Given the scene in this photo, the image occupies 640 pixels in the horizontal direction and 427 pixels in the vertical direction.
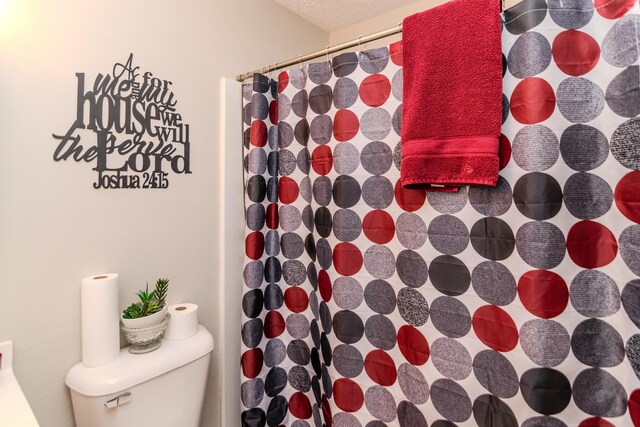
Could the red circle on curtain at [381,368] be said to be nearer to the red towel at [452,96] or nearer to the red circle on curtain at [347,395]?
the red circle on curtain at [347,395]

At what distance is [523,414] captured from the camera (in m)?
0.88

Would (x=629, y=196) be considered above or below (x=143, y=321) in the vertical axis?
above

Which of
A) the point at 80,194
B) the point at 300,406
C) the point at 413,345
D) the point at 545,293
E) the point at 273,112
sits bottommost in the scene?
the point at 300,406

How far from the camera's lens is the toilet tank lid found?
0.93 metres

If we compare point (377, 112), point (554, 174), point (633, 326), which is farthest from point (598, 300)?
point (377, 112)

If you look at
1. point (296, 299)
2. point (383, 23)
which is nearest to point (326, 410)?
point (296, 299)

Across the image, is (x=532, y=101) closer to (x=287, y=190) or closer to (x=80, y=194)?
(x=287, y=190)

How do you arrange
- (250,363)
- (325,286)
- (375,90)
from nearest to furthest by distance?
(375,90) < (325,286) < (250,363)

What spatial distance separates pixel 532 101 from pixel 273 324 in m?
1.31

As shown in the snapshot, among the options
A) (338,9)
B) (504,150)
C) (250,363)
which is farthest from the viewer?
(338,9)

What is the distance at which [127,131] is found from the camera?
113 centimetres

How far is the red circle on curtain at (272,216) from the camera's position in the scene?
1468mm

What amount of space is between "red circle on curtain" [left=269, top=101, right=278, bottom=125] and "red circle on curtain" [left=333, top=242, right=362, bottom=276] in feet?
2.24

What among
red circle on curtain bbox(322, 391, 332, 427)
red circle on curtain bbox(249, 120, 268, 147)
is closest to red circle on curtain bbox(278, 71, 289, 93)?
red circle on curtain bbox(249, 120, 268, 147)
